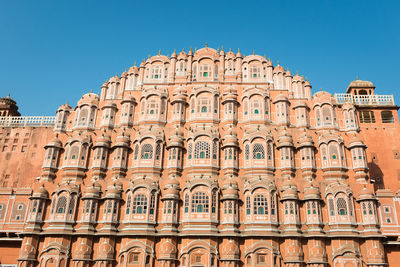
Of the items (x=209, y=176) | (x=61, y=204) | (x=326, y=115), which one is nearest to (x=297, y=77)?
(x=326, y=115)

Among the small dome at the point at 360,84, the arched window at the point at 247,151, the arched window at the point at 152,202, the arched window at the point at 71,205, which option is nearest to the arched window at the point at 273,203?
the arched window at the point at 247,151

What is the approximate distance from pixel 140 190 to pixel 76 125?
12.3 meters

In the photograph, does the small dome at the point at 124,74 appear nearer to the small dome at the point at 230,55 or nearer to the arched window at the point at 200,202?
the small dome at the point at 230,55

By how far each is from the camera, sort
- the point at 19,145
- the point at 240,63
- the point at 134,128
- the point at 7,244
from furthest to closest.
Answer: the point at 19,145 < the point at 240,63 < the point at 134,128 < the point at 7,244

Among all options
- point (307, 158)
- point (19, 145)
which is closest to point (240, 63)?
point (307, 158)

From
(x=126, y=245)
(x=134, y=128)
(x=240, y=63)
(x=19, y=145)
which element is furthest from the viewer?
(x=19, y=145)

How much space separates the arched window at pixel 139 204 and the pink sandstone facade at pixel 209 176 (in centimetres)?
11

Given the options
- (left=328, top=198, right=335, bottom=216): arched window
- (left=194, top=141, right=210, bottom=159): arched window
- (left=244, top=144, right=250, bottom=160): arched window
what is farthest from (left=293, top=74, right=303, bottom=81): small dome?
(left=328, top=198, right=335, bottom=216): arched window

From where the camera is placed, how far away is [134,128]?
41.2 meters

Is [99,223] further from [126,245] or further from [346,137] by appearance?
[346,137]

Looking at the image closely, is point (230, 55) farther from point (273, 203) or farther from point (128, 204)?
point (128, 204)

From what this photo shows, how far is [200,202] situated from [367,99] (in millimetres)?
27790

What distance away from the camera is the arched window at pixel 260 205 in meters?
34.8

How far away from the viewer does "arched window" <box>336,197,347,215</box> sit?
113ft
